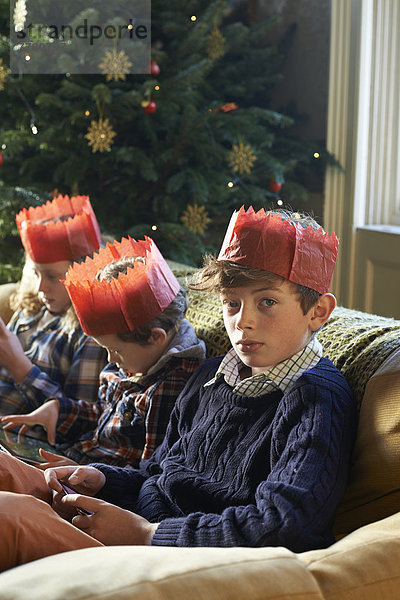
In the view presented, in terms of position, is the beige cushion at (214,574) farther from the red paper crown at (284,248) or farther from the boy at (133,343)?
the boy at (133,343)

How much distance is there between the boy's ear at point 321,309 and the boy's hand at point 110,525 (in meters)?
0.46

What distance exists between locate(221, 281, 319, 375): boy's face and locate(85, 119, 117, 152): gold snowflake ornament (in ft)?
6.21

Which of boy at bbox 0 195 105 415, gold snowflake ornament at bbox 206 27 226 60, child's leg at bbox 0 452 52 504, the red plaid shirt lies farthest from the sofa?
gold snowflake ornament at bbox 206 27 226 60

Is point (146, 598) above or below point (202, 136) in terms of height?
below

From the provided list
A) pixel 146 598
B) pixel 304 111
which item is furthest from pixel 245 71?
pixel 146 598

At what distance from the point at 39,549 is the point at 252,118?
8.63ft

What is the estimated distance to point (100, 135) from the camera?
9.86 feet

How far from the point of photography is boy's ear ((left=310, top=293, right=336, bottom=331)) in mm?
1298

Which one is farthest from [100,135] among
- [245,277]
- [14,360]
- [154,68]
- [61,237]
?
[245,277]

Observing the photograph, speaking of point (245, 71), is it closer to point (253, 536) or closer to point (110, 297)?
point (110, 297)

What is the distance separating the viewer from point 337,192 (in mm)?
3287

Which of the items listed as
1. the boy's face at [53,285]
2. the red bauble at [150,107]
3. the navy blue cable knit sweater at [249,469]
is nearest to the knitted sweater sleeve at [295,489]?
the navy blue cable knit sweater at [249,469]

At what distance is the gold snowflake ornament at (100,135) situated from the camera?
2.99 m

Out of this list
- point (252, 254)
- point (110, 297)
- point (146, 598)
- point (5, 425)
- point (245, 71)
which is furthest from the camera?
point (245, 71)
